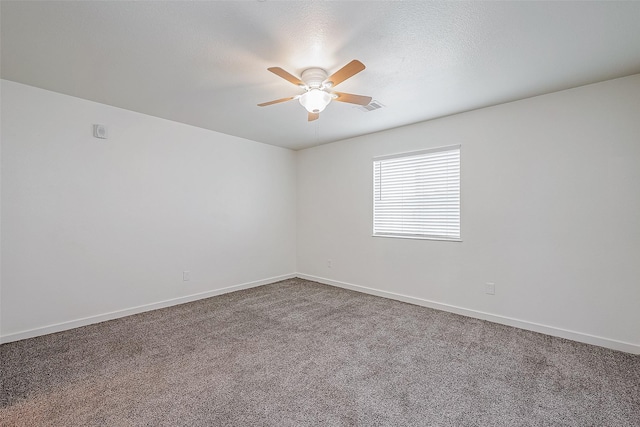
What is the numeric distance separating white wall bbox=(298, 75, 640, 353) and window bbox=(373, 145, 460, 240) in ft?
0.40

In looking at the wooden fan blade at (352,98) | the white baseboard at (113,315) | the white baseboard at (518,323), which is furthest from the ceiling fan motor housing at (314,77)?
the white baseboard at (113,315)

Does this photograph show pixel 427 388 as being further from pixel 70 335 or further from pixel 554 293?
pixel 70 335

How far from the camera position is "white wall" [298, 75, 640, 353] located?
8.29 ft

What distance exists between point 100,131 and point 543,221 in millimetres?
4826

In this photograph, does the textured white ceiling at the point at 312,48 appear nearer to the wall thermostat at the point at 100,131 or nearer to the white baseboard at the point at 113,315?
the wall thermostat at the point at 100,131

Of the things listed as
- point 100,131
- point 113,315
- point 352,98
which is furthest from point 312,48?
point 113,315

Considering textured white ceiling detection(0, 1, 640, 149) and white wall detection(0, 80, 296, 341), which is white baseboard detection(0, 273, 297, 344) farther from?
textured white ceiling detection(0, 1, 640, 149)

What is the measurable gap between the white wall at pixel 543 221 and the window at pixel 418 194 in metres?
0.12

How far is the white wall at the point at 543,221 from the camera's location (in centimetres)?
253

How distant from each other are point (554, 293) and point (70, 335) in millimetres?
4820

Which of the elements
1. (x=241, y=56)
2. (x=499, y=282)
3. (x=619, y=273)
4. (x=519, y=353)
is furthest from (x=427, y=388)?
(x=241, y=56)

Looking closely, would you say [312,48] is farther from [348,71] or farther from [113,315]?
[113,315]

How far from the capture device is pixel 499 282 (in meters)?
3.17

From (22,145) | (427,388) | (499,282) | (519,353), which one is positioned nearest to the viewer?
(427,388)
